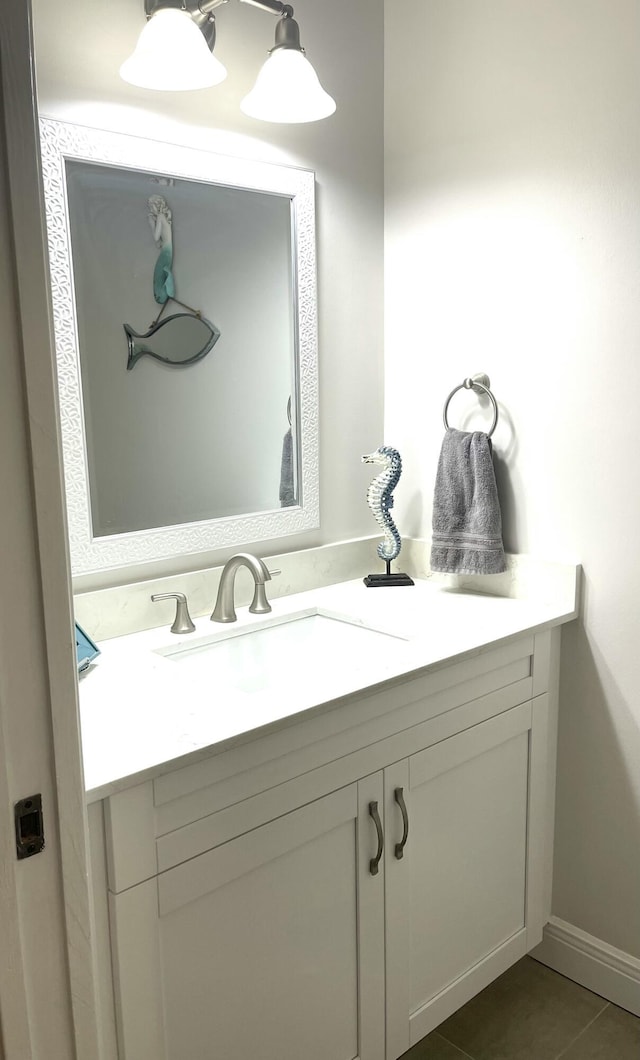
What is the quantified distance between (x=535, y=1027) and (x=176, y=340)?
5.52ft

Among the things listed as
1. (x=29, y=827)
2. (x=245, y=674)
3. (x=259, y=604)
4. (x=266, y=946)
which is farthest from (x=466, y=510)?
(x=29, y=827)

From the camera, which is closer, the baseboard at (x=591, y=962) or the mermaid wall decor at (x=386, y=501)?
the baseboard at (x=591, y=962)

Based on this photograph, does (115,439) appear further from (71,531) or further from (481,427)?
(481,427)

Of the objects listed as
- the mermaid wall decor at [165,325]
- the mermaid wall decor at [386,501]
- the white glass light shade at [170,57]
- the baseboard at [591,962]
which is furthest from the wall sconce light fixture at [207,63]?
the baseboard at [591,962]

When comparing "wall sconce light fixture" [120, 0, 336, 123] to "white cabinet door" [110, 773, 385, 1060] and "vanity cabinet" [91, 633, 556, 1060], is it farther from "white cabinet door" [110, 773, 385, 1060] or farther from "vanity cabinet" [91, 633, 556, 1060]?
"white cabinet door" [110, 773, 385, 1060]

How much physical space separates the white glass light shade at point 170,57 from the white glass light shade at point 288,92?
0.42 feet

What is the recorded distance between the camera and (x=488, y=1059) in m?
Result: 1.71

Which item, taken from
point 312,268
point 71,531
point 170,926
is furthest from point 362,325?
point 170,926

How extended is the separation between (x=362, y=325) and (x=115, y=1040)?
1.62 m

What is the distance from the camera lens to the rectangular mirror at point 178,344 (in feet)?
5.16

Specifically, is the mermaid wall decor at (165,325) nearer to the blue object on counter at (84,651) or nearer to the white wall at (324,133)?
the white wall at (324,133)

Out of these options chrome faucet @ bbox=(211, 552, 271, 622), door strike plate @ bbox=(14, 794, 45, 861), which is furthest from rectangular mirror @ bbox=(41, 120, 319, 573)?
door strike plate @ bbox=(14, 794, 45, 861)

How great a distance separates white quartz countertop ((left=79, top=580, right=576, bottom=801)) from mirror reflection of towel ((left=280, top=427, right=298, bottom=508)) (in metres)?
0.24

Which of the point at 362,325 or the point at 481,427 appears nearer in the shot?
the point at 481,427
